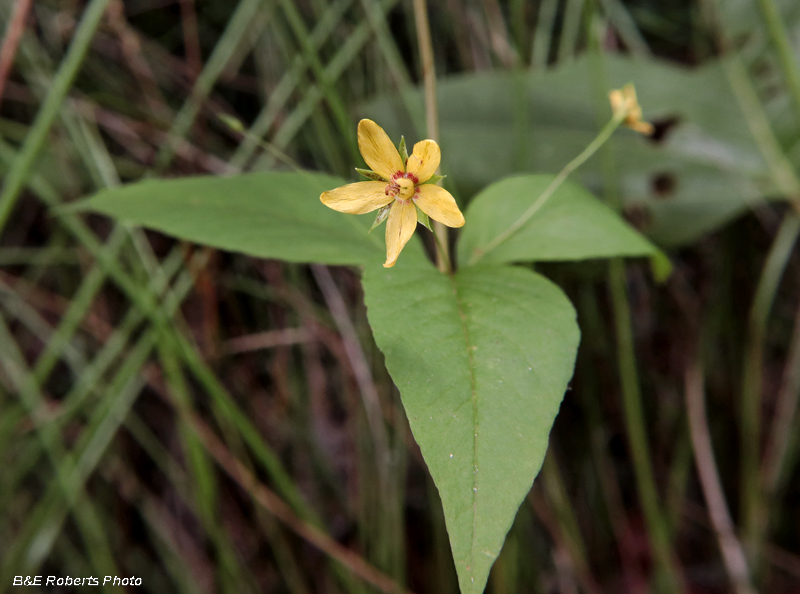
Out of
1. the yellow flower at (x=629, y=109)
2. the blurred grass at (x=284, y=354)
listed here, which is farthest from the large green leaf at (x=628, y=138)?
the yellow flower at (x=629, y=109)

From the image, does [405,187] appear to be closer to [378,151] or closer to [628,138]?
[378,151]

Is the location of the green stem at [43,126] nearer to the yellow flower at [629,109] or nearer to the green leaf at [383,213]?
the green leaf at [383,213]

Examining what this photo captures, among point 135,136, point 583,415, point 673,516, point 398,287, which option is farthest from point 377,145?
point 673,516

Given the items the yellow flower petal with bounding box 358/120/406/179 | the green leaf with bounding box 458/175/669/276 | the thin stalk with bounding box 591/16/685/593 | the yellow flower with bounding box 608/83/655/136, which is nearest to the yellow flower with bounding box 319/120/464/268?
the yellow flower petal with bounding box 358/120/406/179

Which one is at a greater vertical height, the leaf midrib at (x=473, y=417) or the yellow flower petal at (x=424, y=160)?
the yellow flower petal at (x=424, y=160)

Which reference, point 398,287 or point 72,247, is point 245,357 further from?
point 398,287
